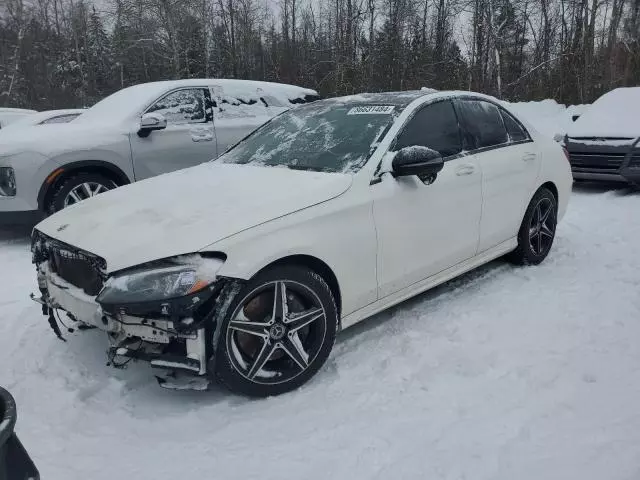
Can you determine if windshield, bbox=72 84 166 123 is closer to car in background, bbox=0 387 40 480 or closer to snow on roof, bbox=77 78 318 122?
snow on roof, bbox=77 78 318 122

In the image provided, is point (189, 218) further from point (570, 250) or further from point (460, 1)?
point (460, 1)

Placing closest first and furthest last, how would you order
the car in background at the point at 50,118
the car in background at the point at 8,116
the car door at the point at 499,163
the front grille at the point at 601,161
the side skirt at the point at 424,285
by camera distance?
the side skirt at the point at 424,285
the car door at the point at 499,163
the car in background at the point at 50,118
the front grille at the point at 601,161
the car in background at the point at 8,116

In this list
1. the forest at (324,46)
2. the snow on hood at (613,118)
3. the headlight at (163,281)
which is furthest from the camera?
the forest at (324,46)

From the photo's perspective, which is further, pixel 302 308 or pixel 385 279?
pixel 385 279

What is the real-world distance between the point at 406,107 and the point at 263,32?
42.6 metres

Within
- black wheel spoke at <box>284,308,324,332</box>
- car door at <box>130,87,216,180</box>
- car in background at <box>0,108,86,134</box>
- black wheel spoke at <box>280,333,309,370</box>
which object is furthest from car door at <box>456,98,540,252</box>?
car in background at <box>0,108,86,134</box>

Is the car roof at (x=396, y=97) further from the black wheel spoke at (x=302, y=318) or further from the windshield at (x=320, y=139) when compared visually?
the black wheel spoke at (x=302, y=318)

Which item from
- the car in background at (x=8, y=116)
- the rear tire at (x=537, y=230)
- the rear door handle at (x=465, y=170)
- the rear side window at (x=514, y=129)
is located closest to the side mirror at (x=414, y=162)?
the rear door handle at (x=465, y=170)

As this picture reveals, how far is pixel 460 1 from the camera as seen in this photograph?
32.4m

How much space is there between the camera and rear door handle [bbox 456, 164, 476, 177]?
4.03 m

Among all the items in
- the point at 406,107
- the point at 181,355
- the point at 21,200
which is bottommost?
the point at 181,355

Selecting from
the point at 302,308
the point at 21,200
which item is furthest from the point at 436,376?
the point at 21,200

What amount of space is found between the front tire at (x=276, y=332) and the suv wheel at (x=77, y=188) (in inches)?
143

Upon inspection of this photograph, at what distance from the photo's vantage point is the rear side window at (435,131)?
3.82 m
